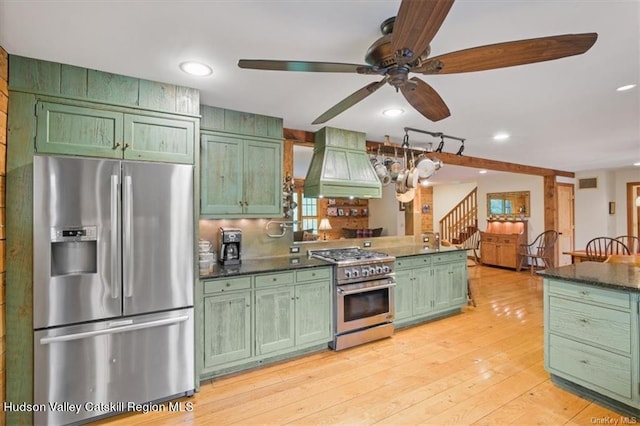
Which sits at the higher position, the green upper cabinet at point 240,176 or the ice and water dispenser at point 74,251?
the green upper cabinet at point 240,176

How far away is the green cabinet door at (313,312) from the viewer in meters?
2.96

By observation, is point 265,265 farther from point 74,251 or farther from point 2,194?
point 2,194

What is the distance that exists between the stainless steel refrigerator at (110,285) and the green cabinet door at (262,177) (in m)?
0.77

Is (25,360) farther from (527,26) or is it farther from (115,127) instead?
(527,26)

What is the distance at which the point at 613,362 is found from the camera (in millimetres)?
2146

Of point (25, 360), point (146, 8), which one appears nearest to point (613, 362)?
point (146, 8)

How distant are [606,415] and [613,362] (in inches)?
14.4

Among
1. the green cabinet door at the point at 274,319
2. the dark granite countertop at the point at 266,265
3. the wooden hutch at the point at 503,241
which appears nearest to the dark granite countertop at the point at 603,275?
the dark granite countertop at the point at 266,265

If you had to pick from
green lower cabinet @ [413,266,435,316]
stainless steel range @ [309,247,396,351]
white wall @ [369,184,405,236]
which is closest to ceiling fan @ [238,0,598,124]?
stainless steel range @ [309,247,396,351]

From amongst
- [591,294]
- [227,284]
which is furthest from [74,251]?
[591,294]

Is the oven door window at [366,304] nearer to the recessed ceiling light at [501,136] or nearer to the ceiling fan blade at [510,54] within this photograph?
the ceiling fan blade at [510,54]

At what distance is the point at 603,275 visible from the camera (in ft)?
7.93

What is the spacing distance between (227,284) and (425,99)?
2.09m

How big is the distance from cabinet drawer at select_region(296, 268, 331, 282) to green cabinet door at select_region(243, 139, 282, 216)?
2.38 feet
